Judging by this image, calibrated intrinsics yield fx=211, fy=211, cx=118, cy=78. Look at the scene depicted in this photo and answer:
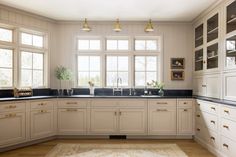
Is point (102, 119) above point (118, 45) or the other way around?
the other way around

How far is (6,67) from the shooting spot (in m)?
4.42

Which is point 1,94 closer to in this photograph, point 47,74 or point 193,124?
point 47,74

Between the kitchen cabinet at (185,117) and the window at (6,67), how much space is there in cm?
372

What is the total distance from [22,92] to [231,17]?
426 cm

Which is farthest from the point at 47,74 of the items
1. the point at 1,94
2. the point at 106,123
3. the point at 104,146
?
the point at 104,146

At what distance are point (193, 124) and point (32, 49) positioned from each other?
405 cm

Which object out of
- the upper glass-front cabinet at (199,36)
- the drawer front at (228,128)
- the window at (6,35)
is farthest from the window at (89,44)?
the drawer front at (228,128)

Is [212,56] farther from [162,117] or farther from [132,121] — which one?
[132,121]

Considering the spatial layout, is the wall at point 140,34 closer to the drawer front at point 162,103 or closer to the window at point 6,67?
the drawer front at point 162,103

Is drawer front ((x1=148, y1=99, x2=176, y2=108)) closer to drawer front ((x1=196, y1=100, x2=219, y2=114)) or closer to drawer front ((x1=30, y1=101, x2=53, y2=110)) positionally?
drawer front ((x1=196, y1=100, x2=219, y2=114))

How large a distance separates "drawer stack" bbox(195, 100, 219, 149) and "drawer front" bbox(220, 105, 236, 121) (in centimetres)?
21

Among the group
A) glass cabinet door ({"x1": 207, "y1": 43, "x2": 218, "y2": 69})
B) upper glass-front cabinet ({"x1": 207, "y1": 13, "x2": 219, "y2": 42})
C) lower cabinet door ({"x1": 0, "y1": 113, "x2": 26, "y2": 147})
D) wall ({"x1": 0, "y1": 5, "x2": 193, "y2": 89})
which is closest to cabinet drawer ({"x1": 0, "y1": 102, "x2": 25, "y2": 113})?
lower cabinet door ({"x1": 0, "y1": 113, "x2": 26, "y2": 147})

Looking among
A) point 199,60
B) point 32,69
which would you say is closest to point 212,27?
point 199,60

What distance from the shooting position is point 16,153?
381 cm
